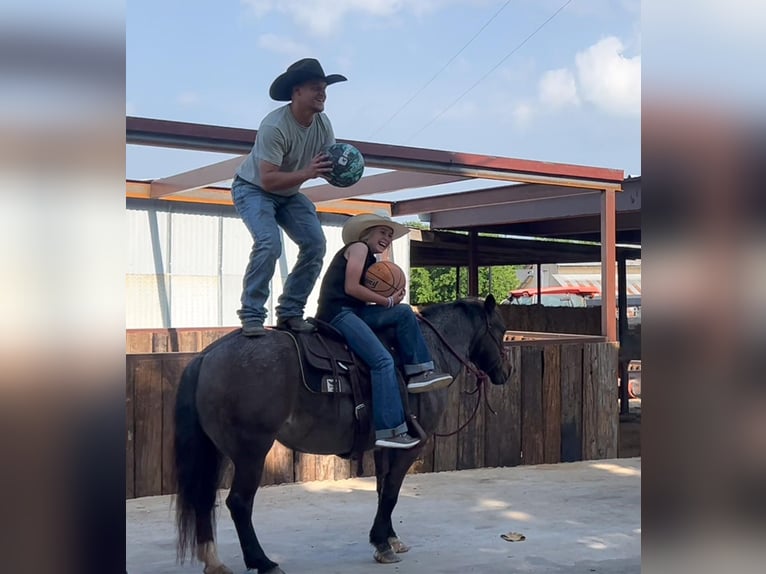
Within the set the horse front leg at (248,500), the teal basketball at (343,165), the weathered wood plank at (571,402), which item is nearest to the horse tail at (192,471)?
the horse front leg at (248,500)

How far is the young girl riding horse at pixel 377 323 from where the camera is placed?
5348 mm

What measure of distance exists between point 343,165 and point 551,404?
494cm

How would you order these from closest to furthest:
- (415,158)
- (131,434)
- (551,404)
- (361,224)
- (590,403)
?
(361,224) < (131,434) < (415,158) < (551,404) < (590,403)

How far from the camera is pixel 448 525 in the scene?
6.57 meters

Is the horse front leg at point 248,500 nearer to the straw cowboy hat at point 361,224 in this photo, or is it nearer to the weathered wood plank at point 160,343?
the straw cowboy hat at point 361,224

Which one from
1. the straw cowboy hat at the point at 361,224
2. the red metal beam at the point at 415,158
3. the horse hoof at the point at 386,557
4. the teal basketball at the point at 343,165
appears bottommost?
the horse hoof at the point at 386,557

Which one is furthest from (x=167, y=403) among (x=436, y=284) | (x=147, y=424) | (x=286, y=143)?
(x=436, y=284)

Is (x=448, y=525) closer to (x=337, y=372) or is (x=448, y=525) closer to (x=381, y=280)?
(x=337, y=372)

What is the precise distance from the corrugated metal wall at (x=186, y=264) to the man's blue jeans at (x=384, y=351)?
786 centimetres

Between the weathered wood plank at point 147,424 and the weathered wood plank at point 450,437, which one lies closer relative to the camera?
the weathered wood plank at point 147,424

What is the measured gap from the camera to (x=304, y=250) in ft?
18.6

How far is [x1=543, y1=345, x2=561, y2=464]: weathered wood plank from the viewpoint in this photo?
30.1 ft
